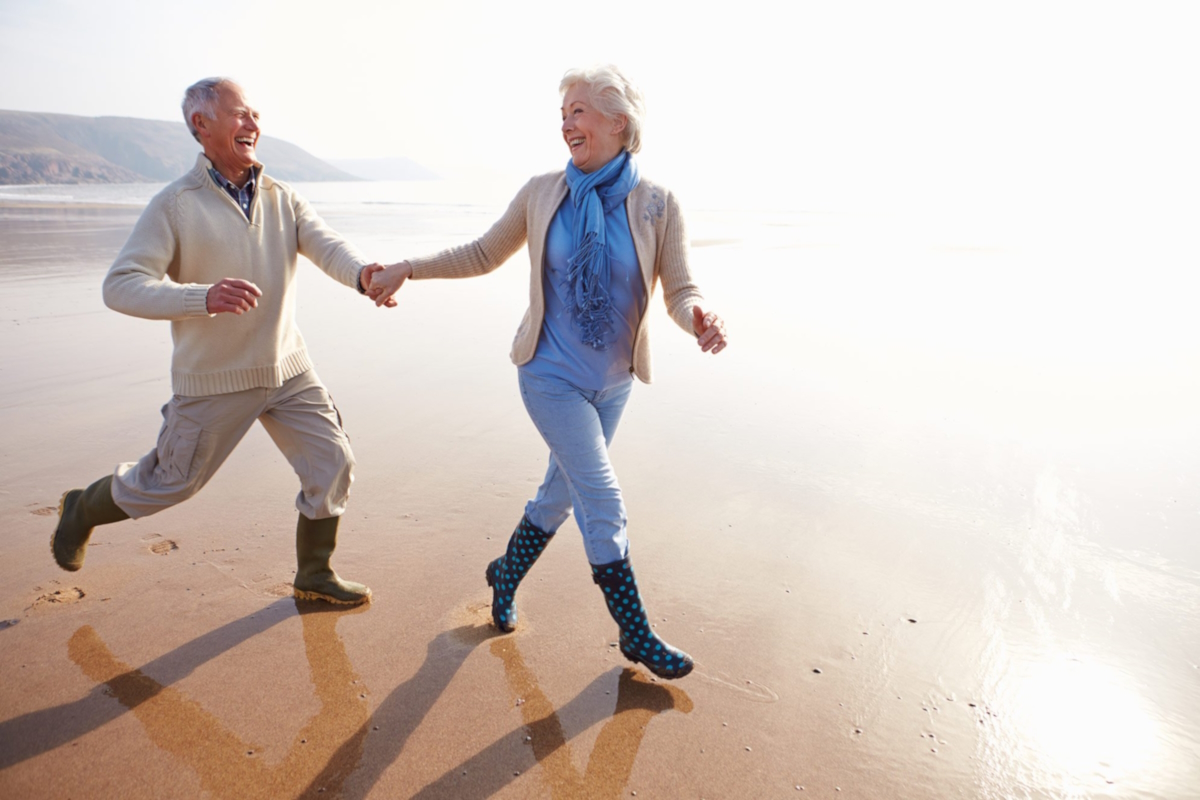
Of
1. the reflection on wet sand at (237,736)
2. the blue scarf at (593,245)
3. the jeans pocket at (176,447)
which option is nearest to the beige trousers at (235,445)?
the jeans pocket at (176,447)

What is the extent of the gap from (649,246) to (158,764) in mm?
2229

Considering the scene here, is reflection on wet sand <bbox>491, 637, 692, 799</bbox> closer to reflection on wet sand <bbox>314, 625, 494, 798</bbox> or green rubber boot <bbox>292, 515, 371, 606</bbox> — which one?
reflection on wet sand <bbox>314, 625, 494, 798</bbox>

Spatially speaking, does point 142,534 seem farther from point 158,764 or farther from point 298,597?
point 158,764

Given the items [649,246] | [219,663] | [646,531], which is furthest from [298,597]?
[649,246]

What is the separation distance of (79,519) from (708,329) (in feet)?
8.45

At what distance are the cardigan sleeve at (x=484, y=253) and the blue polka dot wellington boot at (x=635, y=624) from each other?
1270 mm

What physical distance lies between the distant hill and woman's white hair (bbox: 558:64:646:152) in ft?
369

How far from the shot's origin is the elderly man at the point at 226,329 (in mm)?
2658

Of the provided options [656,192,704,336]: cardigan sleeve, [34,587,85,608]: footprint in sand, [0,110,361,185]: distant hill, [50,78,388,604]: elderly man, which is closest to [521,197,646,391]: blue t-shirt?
[656,192,704,336]: cardigan sleeve

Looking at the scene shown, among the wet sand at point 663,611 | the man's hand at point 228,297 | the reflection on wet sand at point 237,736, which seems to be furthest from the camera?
the man's hand at point 228,297

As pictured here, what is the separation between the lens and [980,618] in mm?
3047

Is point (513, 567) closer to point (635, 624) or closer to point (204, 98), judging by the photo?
point (635, 624)

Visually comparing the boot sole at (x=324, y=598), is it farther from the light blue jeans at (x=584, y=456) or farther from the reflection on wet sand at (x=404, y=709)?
the light blue jeans at (x=584, y=456)

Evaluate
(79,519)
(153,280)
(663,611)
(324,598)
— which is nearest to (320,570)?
(324,598)
